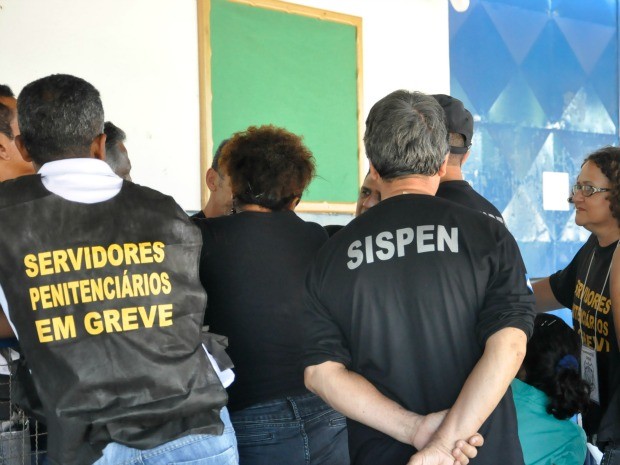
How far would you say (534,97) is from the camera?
518 cm

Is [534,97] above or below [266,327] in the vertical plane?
above

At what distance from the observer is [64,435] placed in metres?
1.33

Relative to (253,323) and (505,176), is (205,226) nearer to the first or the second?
(253,323)

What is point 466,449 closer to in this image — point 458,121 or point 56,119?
point 56,119

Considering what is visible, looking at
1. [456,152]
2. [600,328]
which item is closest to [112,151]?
[456,152]

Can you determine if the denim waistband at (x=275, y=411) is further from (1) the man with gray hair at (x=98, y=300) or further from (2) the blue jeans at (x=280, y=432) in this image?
(1) the man with gray hair at (x=98, y=300)

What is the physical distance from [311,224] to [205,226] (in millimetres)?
285

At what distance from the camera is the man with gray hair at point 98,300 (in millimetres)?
1344

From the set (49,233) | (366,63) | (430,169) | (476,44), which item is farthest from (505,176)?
(49,233)

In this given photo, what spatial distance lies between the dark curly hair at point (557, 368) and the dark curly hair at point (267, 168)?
838mm

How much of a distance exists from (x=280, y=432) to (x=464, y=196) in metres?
0.83

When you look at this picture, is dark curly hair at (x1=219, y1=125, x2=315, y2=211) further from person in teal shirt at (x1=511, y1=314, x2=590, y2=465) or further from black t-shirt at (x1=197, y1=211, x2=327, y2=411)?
person in teal shirt at (x1=511, y1=314, x2=590, y2=465)

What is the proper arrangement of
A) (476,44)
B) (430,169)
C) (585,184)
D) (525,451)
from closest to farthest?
(430,169) → (525,451) → (585,184) → (476,44)

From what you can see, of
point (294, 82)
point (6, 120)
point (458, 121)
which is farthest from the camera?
point (294, 82)
